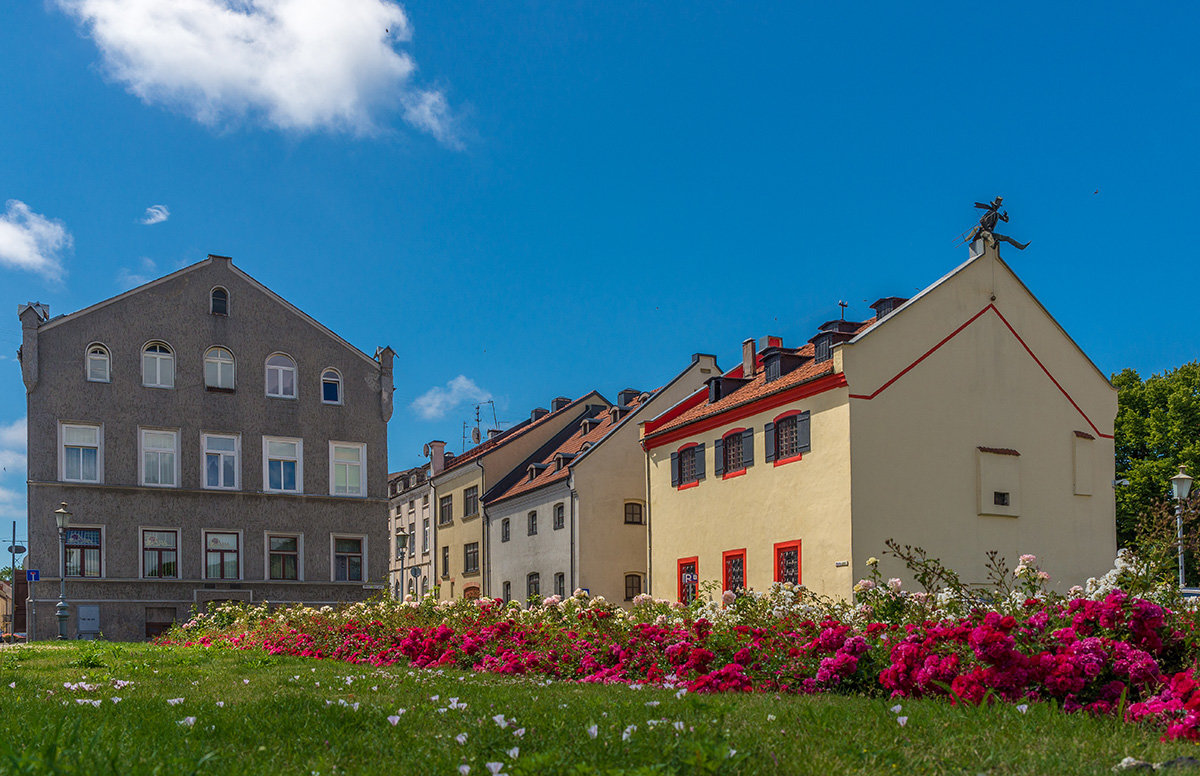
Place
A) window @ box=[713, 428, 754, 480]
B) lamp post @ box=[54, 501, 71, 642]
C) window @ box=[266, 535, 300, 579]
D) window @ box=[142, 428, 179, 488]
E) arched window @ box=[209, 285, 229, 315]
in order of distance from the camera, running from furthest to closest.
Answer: arched window @ box=[209, 285, 229, 315], window @ box=[266, 535, 300, 579], window @ box=[142, 428, 179, 488], window @ box=[713, 428, 754, 480], lamp post @ box=[54, 501, 71, 642]

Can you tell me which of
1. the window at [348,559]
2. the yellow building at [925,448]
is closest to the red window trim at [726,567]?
the yellow building at [925,448]

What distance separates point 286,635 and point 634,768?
53.8 ft

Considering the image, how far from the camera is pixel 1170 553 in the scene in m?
9.91

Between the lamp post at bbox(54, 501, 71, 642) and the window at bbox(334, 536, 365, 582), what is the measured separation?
8.80 metres

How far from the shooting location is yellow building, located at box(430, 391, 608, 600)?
175 ft

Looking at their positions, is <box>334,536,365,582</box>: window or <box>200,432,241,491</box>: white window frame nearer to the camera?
<box>200,432,241,491</box>: white window frame

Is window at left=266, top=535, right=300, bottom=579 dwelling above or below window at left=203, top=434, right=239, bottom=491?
below

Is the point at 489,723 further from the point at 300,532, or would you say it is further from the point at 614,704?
the point at 300,532

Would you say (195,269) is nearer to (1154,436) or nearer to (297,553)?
(297,553)

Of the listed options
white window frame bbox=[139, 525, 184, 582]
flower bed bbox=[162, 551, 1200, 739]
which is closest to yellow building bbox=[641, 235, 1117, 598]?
flower bed bbox=[162, 551, 1200, 739]

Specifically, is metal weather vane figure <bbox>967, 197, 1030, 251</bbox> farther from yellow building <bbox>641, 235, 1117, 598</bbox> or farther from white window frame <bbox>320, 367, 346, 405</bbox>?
white window frame <bbox>320, 367, 346, 405</bbox>

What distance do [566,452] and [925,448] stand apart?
2111 centimetres

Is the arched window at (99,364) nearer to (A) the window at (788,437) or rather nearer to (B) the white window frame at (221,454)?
(B) the white window frame at (221,454)

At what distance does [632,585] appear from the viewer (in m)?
43.7
